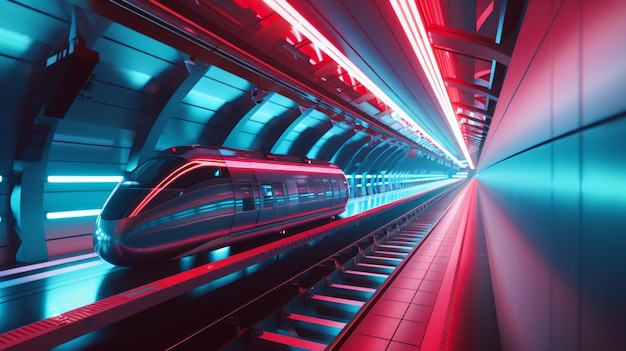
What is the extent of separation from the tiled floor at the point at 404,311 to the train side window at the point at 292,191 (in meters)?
3.30

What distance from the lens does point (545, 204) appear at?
1.99 metres

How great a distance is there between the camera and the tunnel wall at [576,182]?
3.26 ft

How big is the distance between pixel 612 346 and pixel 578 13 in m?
1.26

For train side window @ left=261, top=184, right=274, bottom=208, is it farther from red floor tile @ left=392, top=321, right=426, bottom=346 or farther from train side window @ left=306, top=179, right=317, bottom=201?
red floor tile @ left=392, top=321, right=426, bottom=346

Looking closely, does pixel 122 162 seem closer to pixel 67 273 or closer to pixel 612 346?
pixel 67 273

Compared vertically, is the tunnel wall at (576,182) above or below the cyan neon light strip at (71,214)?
above

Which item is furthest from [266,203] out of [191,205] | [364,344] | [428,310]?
[364,344]

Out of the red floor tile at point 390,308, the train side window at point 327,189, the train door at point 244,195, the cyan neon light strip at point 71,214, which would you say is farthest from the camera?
the train side window at point 327,189

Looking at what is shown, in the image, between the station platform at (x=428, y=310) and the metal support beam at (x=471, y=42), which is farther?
the metal support beam at (x=471, y=42)

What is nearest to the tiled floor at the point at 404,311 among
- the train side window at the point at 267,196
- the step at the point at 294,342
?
the step at the point at 294,342

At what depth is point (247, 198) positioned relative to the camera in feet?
21.9

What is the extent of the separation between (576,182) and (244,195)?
230 inches

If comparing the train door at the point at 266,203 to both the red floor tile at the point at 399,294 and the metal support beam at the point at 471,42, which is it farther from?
the metal support beam at the point at 471,42

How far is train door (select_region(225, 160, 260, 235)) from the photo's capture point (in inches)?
253
